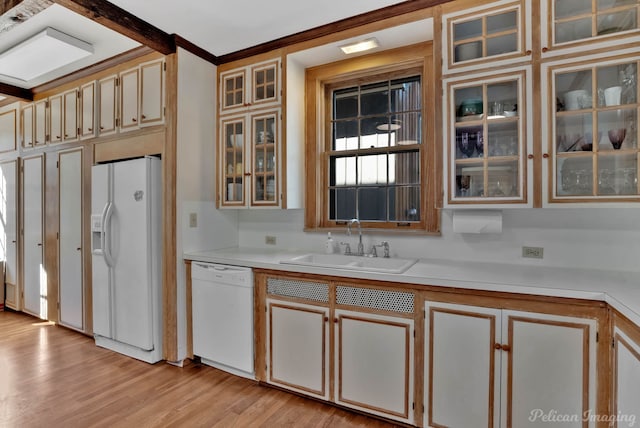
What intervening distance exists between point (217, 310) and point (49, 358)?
165 cm

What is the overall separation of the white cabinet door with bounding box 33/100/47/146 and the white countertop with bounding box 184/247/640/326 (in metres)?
2.94

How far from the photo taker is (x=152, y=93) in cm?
278

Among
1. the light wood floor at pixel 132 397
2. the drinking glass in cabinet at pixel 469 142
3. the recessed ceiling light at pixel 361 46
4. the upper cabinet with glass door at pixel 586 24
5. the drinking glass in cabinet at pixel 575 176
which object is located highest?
the recessed ceiling light at pixel 361 46

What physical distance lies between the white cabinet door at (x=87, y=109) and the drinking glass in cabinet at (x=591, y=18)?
3737 millimetres

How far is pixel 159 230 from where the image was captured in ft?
9.13

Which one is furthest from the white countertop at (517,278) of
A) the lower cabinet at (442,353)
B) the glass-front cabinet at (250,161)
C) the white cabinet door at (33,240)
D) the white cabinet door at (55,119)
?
the white cabinet door at (33,240)

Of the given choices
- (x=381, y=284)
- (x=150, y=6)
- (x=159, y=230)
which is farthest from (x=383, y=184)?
(x=150, y=6)

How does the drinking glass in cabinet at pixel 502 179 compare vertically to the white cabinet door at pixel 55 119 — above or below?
below

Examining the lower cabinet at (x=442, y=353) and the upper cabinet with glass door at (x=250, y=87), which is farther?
the upper cabinet with glass door at (x=250, y=87)

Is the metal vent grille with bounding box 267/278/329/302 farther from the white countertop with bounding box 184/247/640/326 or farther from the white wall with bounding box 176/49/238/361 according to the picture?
the white wall with bounding box 176/49/238/361

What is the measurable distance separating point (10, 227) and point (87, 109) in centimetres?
218

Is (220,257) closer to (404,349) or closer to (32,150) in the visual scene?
(404,349)

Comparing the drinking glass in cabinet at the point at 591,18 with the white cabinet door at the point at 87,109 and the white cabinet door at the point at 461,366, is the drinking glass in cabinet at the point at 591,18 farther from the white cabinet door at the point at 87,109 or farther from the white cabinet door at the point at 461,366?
the white cabinet door at the point at 87,109

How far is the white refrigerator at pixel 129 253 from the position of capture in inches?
107
